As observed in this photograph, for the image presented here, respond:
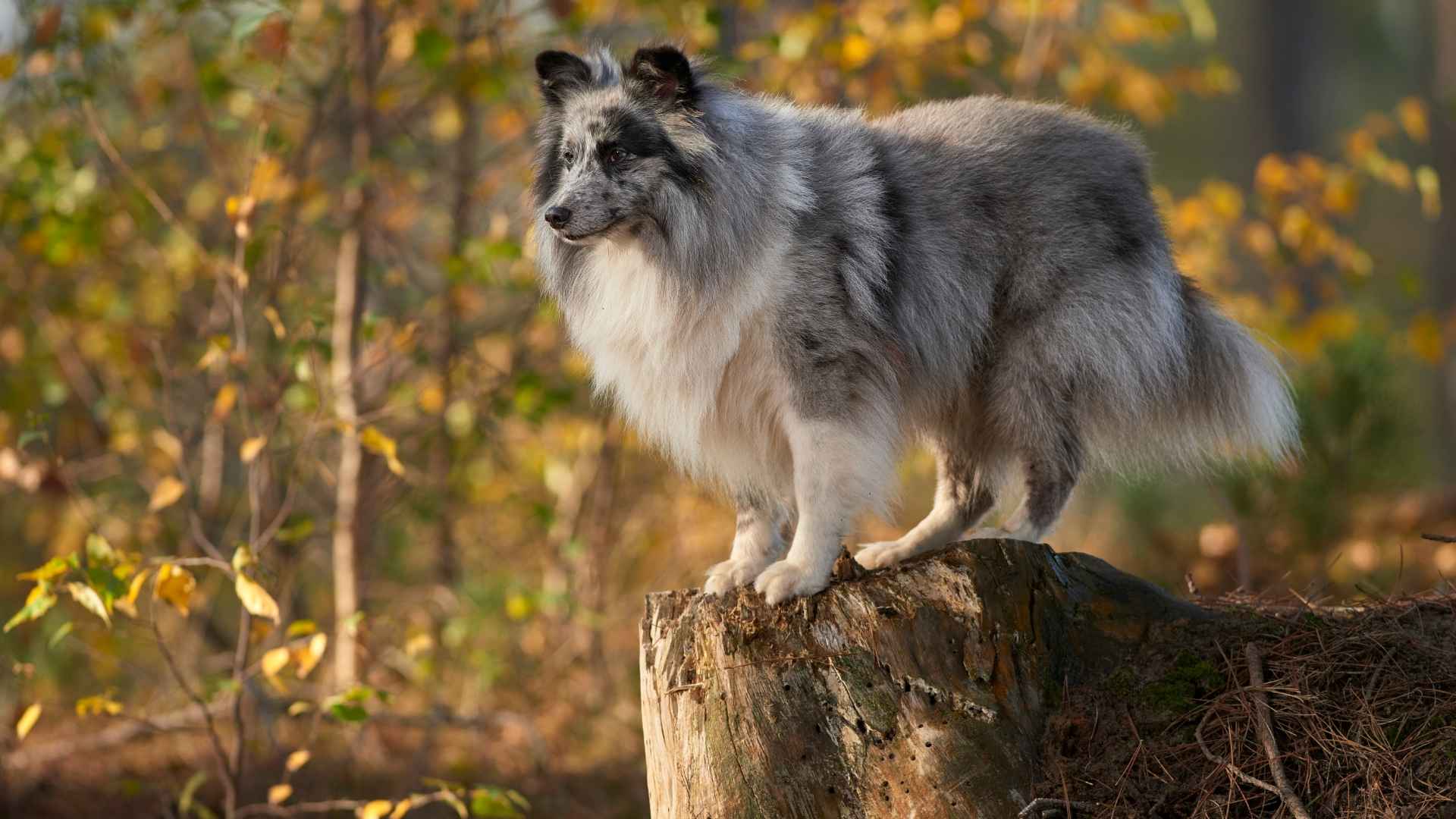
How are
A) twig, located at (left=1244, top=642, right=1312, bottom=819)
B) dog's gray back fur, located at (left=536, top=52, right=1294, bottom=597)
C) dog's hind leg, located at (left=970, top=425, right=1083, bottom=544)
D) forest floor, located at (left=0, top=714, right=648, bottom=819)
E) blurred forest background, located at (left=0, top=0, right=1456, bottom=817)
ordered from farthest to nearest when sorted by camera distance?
1. forest floor, located at (left=0, top=714, right=648, bottom=819)
2. blurred forest background, located at (left=0, top=0, right=1456, bottom=817)
3. dog's hind leg, located at (left=970, top=425, right=1083, bottom=544)
4. dog's gray back fur, located at (left=536, top=52, right=1294, bottom=597)
5. twig, located at (left=1244, top=642, right=1312, bottom=819)

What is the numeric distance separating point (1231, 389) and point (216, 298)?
14.8ft

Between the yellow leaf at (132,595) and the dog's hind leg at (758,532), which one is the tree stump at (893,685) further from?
the yellow leaf at (132,595)

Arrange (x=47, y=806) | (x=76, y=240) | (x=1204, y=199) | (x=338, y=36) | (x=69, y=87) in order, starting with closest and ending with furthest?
(x=69, y=87), (x=76, y=240), (x=47, y=806), (x=338, y=36), (x=1204, y=199)

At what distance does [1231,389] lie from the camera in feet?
13.0

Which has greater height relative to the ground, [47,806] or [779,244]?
[779,244]

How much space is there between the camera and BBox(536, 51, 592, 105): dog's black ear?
12.0 feet

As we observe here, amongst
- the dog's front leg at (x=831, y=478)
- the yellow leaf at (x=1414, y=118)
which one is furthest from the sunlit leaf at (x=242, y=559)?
the yellow leaf at (x=1414, y=118)

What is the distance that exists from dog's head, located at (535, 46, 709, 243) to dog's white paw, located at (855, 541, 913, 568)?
120cm

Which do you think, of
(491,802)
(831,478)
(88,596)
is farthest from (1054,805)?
(88,596)

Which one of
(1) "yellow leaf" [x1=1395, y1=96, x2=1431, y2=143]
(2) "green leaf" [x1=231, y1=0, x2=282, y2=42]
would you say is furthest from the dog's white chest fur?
(1) "yellow leaf" [x1=1395, y1=96, x2=1431, y2=143]

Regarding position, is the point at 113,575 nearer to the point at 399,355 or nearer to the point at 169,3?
the point at 399,355

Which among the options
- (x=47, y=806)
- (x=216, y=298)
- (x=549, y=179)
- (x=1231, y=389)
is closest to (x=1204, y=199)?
(x=1231, y=389)

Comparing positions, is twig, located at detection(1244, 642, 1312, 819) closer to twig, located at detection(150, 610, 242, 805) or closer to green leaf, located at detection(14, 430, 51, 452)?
twig, located at detection(150, 610, 242, 805)

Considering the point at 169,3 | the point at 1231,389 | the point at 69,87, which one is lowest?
the point at 1231,389
